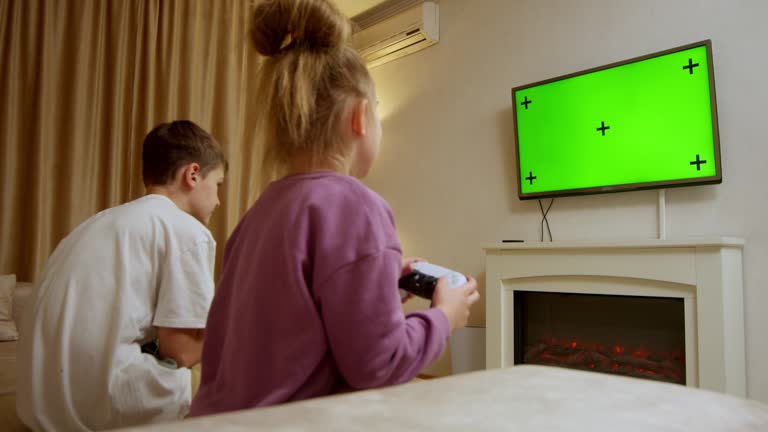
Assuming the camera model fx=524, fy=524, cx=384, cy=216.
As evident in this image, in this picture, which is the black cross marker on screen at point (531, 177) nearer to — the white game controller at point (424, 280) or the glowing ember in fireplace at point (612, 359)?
the glowing ember in fireplace at point (612, 359)

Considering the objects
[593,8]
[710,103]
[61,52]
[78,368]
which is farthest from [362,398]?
[61,52]

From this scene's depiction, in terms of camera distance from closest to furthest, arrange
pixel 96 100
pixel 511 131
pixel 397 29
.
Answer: pixel 511 131, pixel 96 100, pixel 397 29

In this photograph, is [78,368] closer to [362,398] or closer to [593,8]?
[362,398]

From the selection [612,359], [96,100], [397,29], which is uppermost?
[397,29]

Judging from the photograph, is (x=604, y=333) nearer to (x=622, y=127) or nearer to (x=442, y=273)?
(x=622, y=127)

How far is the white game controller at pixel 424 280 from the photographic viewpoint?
2.60 ft

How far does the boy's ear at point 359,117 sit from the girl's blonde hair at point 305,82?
1 cm

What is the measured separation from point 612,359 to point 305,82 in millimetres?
2078

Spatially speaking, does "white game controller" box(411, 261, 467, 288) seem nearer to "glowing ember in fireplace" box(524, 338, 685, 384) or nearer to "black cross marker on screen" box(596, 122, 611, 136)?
"glowing ember in fireplace" box(524, 338, 685, 384)

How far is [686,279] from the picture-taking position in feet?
6.33

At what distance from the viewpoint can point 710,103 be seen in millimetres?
2041

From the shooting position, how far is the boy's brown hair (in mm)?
1279

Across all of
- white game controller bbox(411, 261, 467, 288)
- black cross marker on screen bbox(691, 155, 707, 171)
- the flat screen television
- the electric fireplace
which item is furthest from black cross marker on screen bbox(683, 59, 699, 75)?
white game controller bbox(411, 261, 467, 288)

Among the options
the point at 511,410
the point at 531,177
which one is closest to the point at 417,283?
the point at 511,410
